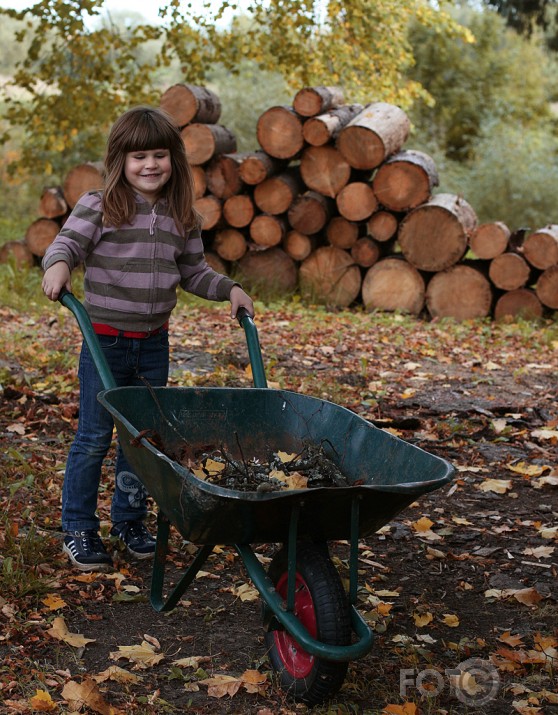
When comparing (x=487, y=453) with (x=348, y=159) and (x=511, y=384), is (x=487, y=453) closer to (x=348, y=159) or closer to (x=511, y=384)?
(x=511, y=384)

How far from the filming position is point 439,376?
6.39 meters

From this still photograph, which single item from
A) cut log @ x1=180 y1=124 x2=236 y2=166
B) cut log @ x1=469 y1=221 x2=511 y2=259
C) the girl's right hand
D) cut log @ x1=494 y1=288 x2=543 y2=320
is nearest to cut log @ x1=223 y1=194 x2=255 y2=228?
cut log @ x1=180 y1=124 x2=236 y2=166

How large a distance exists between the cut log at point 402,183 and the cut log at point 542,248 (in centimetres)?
105

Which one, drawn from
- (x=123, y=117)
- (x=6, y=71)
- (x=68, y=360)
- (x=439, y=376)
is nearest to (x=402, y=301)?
A: (x=439, y=376)

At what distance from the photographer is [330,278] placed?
891cm

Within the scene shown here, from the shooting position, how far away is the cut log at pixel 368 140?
8.16 m

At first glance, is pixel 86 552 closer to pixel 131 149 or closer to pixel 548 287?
pixel 131 149

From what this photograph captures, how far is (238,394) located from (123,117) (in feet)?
3.55

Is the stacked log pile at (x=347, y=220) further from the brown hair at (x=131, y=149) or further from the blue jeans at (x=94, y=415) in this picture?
the blue jeans at (x=94, y=415)

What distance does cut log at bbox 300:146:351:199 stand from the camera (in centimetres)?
845

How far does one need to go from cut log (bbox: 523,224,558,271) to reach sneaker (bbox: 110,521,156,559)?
5709mm

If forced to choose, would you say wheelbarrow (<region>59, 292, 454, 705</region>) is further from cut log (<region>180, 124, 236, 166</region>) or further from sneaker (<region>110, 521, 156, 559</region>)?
cut log (<region>180, 124, 236, 166</region>)

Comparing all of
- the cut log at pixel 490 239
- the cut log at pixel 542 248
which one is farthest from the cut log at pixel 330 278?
the cut log at pixel 542 248

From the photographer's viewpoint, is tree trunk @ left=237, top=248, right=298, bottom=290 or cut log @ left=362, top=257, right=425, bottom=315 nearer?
cut log @ left=362, top=257, right=425, bottom=315
